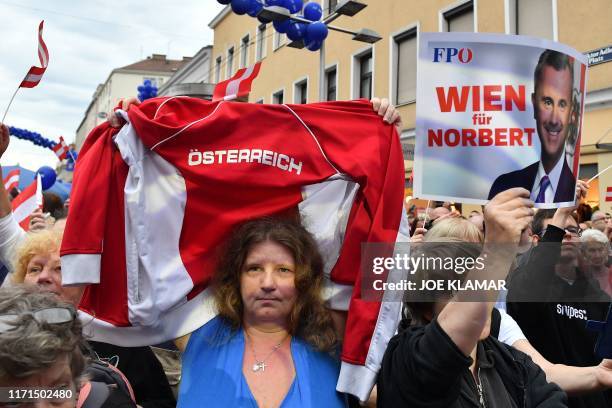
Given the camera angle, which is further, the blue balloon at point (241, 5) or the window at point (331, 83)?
the window at point (331, 83)

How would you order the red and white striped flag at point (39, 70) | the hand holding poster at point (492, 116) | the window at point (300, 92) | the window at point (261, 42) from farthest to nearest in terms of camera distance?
1. the window at point (261, 42)
2. the window at point (300, 92)
3. the red and white striped flag at point (39, 70)
4. the hand holding poster at point (492, 116)

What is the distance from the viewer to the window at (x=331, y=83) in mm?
17156

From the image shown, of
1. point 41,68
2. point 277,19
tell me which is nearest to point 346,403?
point 41,68

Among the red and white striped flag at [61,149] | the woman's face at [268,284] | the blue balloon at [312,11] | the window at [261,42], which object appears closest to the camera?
the woman's face at [268,284]

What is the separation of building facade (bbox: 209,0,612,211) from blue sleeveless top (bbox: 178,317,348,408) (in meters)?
3.79

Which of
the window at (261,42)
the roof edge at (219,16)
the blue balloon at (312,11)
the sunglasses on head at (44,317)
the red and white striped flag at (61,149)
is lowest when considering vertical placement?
the sunglasses on head at (44,317)

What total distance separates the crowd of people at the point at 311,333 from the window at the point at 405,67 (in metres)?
11.4

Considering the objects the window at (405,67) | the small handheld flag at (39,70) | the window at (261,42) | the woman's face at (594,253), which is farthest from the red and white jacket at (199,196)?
the window at (261,42)

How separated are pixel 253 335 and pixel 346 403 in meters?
0.38

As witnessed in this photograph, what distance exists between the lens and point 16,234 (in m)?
2.84

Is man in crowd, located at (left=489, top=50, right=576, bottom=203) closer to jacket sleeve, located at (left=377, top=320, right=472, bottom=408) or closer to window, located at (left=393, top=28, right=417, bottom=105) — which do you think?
jacket sleeve, located at (left=377, top=320, right=472, bottom=408)

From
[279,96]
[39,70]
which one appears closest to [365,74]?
[279,96]

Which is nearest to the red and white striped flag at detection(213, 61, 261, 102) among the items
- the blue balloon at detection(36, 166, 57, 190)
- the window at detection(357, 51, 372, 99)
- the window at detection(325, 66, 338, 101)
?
the blue balloon at detection(36, 166, 57, 190)

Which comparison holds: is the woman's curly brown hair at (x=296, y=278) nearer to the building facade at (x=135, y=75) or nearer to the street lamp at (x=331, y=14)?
the street lamp at (x=331, y=14)
